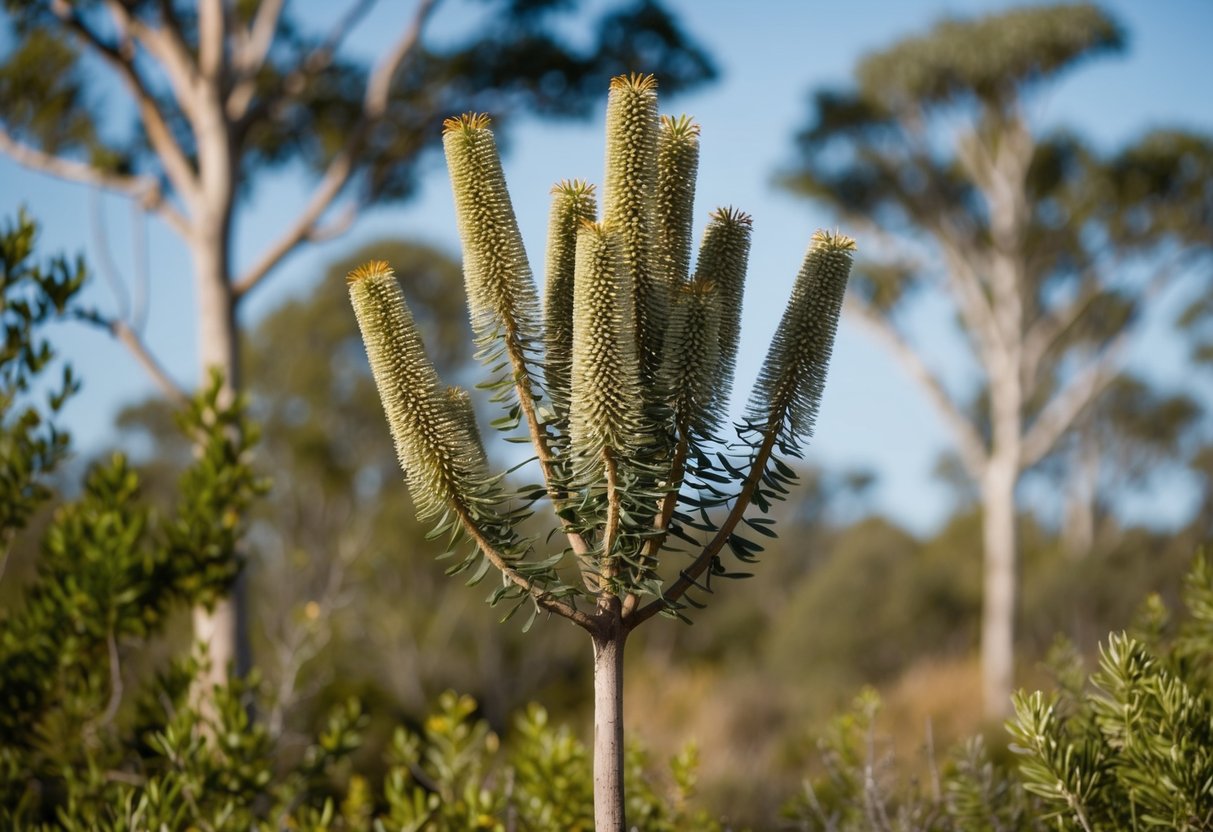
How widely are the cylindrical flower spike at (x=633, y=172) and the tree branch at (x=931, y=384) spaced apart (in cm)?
1246

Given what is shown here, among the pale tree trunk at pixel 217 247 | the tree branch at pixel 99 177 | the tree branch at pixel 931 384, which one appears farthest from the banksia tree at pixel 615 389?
the tree branch at pixel 931 384

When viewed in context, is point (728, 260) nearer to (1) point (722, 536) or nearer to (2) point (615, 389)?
(2) point (615, 389)

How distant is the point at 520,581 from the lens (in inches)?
101

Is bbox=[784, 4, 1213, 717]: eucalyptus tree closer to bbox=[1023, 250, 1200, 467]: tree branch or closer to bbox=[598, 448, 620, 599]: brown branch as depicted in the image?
bbox=[1023, 250, 1200, 467]: tree branch

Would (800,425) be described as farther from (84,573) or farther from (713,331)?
(84,573)

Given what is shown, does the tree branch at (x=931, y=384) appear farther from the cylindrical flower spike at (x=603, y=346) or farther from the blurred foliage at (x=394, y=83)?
the cylindrical flower spike at (x=603, y=346)

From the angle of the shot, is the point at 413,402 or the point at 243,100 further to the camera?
the point at 243,100

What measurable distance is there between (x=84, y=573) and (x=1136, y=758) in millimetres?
3238

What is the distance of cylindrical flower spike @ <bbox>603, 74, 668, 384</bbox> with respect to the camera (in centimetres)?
245

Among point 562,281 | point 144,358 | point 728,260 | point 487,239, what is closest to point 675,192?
point 728,260

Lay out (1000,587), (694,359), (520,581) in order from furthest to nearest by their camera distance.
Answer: (1000,587) < (520,581) < (694,359)

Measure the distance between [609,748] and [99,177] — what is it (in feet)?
23.5

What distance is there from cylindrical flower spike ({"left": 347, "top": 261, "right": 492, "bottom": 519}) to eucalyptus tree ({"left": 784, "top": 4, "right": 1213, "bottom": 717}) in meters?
12.7

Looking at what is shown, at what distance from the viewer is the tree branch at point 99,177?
7902mm
